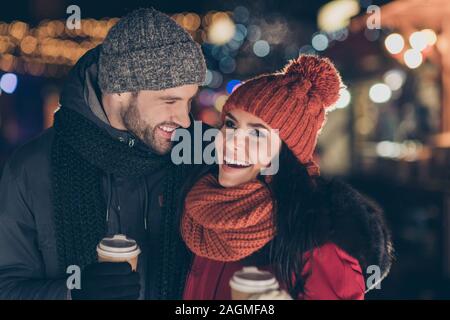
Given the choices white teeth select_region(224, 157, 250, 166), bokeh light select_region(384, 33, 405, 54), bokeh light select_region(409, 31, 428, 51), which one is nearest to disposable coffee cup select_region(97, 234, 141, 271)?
white teeth select_region(224, 157, 250, 166)

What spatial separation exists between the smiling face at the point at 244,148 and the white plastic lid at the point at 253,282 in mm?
625

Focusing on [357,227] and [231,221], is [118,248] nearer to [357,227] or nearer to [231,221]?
[231,221]

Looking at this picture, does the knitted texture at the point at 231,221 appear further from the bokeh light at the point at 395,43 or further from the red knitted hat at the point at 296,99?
the bokeh light at the point at 395,43

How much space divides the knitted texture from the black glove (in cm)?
37

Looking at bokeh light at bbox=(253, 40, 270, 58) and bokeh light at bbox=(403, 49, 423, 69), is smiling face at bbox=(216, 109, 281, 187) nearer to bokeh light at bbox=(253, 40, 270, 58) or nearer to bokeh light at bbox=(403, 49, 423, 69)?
bokeh light at bbox=(403, 49, 423, 69)

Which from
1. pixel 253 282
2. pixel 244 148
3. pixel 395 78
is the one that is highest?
pixel 395 78

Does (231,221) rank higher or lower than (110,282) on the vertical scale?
higher

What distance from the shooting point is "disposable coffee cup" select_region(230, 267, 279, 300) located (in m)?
1.82

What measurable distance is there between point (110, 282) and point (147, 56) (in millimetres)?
1185

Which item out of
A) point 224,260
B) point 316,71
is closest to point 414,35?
point 316,71

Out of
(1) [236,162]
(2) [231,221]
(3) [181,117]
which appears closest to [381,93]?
(3) [181,117]

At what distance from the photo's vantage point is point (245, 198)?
235 cm

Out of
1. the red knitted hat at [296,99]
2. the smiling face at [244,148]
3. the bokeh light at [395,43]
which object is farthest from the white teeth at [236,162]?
the bokeh light at [395,43]

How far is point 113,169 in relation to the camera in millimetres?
2654
